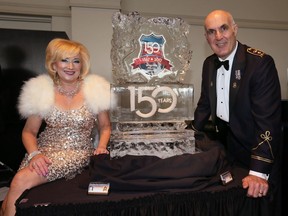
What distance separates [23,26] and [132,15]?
6.44ft

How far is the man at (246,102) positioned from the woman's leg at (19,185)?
893 millimetres

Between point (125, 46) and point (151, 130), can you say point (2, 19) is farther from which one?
point (151, 130)

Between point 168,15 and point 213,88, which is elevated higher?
point 168,15

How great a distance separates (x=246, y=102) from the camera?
50.9 inches

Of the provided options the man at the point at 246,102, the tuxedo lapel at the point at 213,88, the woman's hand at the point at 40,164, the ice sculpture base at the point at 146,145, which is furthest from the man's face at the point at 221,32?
the woman's hand at the point at 40,164

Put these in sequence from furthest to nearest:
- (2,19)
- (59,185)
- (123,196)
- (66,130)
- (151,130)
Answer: (2,19), (66,130), (151,130), (59,185), (123,196)

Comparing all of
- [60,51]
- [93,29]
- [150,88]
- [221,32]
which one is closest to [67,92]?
[60,51]

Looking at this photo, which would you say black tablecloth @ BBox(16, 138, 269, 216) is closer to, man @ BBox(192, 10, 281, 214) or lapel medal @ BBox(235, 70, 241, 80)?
man @ BBox(192, 10, 281, 214)

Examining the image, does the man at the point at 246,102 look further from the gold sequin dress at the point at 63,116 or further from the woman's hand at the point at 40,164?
the woman's hand at the point at 40,164

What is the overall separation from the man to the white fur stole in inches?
24.6

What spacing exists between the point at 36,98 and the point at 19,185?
0.49 metres

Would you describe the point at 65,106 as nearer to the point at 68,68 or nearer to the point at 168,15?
the point at 68,68

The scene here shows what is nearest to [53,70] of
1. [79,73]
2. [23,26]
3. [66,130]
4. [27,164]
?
[79,73]

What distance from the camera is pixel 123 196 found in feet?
3.24
